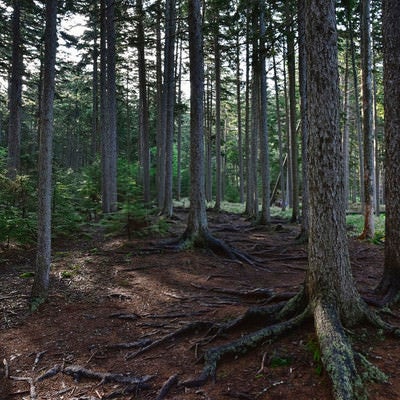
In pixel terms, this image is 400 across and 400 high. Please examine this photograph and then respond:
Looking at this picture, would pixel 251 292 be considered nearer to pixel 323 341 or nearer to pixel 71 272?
pixel 323 341

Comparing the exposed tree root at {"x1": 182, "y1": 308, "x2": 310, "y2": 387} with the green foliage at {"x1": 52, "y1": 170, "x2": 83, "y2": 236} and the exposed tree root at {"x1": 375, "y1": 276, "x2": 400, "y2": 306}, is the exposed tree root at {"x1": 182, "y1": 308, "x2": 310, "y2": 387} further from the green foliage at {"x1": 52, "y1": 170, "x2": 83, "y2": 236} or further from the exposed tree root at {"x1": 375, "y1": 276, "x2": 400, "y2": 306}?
the green foliage at {"x1": 52, "y1": 170, "x2": 83, "y2": 236}

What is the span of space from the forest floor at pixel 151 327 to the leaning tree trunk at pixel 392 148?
93 cm

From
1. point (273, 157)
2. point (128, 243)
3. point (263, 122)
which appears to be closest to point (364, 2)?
point (263, 122)

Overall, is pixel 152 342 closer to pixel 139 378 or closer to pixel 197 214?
pixel 139 378

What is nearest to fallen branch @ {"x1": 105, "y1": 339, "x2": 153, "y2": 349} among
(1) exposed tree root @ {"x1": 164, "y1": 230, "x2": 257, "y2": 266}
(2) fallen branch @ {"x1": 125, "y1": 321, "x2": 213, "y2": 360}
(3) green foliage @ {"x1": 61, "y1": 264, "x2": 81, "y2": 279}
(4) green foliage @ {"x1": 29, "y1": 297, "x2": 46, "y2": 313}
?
(2) fallen branch @ {"x1": 125, "y1": 321, "x2": 213, "y2": 360}

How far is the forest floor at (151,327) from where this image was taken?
4.06 m

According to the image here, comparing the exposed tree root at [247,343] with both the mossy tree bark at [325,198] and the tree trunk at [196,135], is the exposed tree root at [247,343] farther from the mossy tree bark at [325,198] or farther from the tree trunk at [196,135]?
the tree trunk at [196,135]

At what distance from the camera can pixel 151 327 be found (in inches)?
237

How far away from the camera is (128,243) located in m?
11.7

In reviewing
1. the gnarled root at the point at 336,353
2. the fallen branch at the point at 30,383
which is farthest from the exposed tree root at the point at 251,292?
the fallen branch at the point at 30,383

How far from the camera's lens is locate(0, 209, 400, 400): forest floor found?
4.06 metres

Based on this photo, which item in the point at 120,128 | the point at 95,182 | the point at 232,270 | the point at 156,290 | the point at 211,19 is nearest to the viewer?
the point at 156,290

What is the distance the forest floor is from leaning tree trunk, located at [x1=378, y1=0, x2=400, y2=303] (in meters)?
0.93

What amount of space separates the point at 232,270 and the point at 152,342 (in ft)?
14.1
